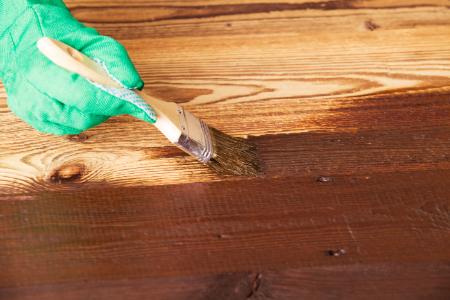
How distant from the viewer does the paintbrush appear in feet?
2.71

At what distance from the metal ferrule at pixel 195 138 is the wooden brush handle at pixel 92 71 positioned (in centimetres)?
1

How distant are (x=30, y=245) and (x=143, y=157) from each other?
0.26 m

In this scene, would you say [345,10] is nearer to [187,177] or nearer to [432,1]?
[432,1]

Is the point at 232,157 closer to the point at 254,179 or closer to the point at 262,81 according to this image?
the point at 254,179

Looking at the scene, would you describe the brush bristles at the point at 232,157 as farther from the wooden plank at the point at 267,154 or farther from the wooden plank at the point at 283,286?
the wooden plank at the point at 283,286

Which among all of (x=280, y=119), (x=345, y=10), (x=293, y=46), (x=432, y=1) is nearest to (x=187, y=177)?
(x=280, y=119)

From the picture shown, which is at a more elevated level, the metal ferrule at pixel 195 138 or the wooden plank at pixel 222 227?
the metal ferrule at pixel 195 138

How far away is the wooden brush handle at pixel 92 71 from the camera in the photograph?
0.81m

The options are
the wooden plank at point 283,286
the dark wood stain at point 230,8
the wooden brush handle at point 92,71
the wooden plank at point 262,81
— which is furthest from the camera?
the dark wood stain at point 230,8

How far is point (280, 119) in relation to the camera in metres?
1.15

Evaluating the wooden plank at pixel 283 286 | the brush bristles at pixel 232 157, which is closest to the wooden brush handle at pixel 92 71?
the brush bristles at pixel 232 157

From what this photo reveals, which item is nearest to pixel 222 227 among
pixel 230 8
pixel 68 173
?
pixel 68 173

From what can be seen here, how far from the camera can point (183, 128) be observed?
972 millimetres

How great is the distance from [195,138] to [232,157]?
0.39 feet
